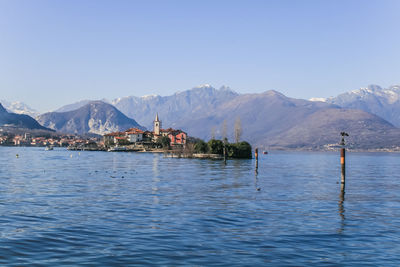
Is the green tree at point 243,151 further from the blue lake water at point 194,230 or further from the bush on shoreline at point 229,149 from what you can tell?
the blue lake water at point 194,230

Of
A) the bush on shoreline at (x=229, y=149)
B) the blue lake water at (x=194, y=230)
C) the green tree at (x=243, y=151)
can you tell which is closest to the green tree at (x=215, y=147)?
the bush on shoreline at (x=229, y=149)

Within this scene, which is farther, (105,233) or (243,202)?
(243,202)

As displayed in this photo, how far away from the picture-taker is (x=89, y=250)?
69.1ft

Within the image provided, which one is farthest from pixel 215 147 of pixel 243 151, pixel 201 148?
pixel 243 151

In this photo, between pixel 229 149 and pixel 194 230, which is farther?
pixel 229 149

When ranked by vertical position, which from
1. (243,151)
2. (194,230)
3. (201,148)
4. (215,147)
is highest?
(215,147)

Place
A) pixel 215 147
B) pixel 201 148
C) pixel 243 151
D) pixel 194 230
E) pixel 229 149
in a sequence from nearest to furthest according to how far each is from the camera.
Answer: pixel 194 230 < pixel 229 149 < pixel 243 151 < pixel 215 147 < pixel 201 148

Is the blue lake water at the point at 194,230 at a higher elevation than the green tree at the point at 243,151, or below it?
below

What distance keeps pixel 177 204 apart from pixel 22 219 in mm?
13836

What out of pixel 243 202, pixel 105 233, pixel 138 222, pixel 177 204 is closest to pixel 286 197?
pixel 243 202

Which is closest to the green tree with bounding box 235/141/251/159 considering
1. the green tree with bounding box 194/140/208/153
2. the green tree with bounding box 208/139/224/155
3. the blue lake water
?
the green tree with bounding box 208/139/224/155

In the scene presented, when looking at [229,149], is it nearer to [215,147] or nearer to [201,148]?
[215,147]

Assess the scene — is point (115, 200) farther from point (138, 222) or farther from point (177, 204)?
point (138, 222)

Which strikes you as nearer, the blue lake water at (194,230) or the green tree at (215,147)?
the blue lake water at (194,230)
